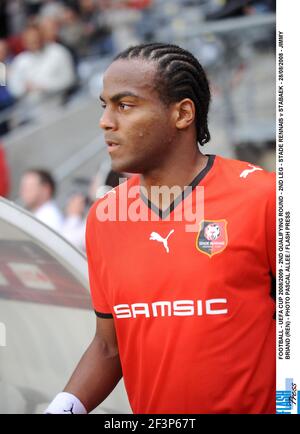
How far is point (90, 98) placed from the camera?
7914mm

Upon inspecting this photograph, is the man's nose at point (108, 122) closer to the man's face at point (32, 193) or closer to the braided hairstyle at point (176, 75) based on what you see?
the braided hairstyle at point (176, 75)

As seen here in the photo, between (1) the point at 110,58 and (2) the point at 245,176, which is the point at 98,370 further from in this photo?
(1) the point at 110,58

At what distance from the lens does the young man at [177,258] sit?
6.68 ft

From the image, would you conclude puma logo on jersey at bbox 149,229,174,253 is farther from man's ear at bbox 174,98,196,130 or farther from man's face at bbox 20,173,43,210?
man's face at bbox 20,173,43,210

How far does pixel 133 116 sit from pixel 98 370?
0.64 meters

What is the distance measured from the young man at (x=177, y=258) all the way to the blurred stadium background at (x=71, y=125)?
0.32 meters

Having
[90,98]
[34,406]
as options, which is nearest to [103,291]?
[34,406]

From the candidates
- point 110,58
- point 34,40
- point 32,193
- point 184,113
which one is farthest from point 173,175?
point 110,58

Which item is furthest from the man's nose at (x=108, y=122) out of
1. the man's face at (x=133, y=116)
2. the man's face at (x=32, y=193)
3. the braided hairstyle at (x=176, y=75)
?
the man's face at (x=32, y=193)

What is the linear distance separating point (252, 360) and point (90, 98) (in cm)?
607

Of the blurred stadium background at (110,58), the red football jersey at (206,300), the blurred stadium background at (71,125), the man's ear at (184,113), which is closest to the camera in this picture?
the red football jersey at (206,300)

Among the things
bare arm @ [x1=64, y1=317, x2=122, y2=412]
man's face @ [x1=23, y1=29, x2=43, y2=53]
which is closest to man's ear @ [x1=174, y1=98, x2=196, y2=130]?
bare arm @ [x1=64, y1=317, x2=122, y2=412]

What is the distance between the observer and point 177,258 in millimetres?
2070

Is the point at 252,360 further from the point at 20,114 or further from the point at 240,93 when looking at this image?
the point at 20,114
